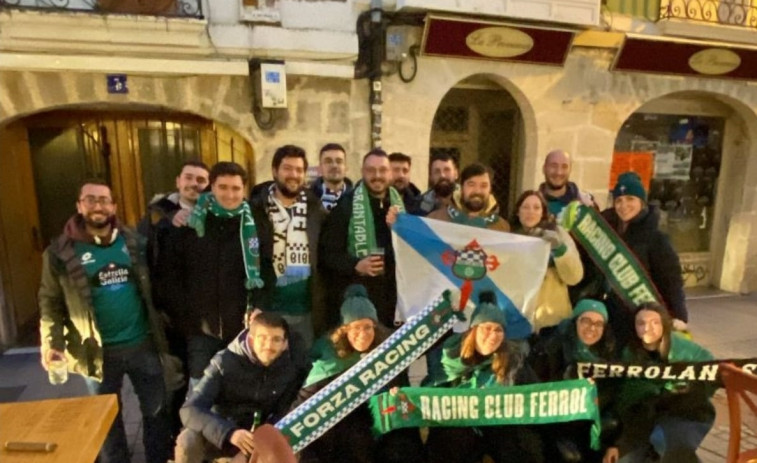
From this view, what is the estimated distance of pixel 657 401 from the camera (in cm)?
295

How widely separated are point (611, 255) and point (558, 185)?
865mm

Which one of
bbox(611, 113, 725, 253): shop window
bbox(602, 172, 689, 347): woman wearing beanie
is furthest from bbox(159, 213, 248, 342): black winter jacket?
bbox(611, 113, 725, 253): shop window

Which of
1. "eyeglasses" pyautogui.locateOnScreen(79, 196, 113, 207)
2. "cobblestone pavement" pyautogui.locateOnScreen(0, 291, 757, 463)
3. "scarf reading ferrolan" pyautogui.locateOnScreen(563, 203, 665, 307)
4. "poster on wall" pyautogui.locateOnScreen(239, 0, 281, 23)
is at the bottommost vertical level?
"cobblestone pavement" pyautogui.locateOnScreen(0, 291, 757, 463)

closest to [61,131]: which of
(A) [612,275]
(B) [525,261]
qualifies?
(B) [525,261]

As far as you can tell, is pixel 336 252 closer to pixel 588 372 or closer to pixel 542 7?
pixel 588 372

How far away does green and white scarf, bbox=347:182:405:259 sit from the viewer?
343 centimetres

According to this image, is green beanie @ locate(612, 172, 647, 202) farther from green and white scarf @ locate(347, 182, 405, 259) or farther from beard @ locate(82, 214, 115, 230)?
beard @ locate(82, 214, 115, 230)

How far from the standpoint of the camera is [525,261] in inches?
134

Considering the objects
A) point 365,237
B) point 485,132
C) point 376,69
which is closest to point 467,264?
point 365,237

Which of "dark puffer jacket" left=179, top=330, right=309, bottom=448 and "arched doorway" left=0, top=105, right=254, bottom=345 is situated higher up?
"arched doorway" left=0, top=105, right=254, bottom=345

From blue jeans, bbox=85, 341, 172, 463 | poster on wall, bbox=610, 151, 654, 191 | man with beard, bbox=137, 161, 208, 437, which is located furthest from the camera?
poster on wall, bbox=610, 151, 654, 191

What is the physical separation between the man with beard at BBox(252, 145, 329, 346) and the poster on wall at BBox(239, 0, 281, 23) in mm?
2515

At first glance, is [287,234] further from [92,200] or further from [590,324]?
[590,324]

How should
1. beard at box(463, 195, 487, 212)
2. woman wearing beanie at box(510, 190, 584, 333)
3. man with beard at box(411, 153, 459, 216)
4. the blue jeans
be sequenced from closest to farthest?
the blue jeans → woman wearing beanie at box(510, 190, 584, 333) → beard at box(463, 195, 487, 212) → man with beard at box(411, 153, 459, 216)
